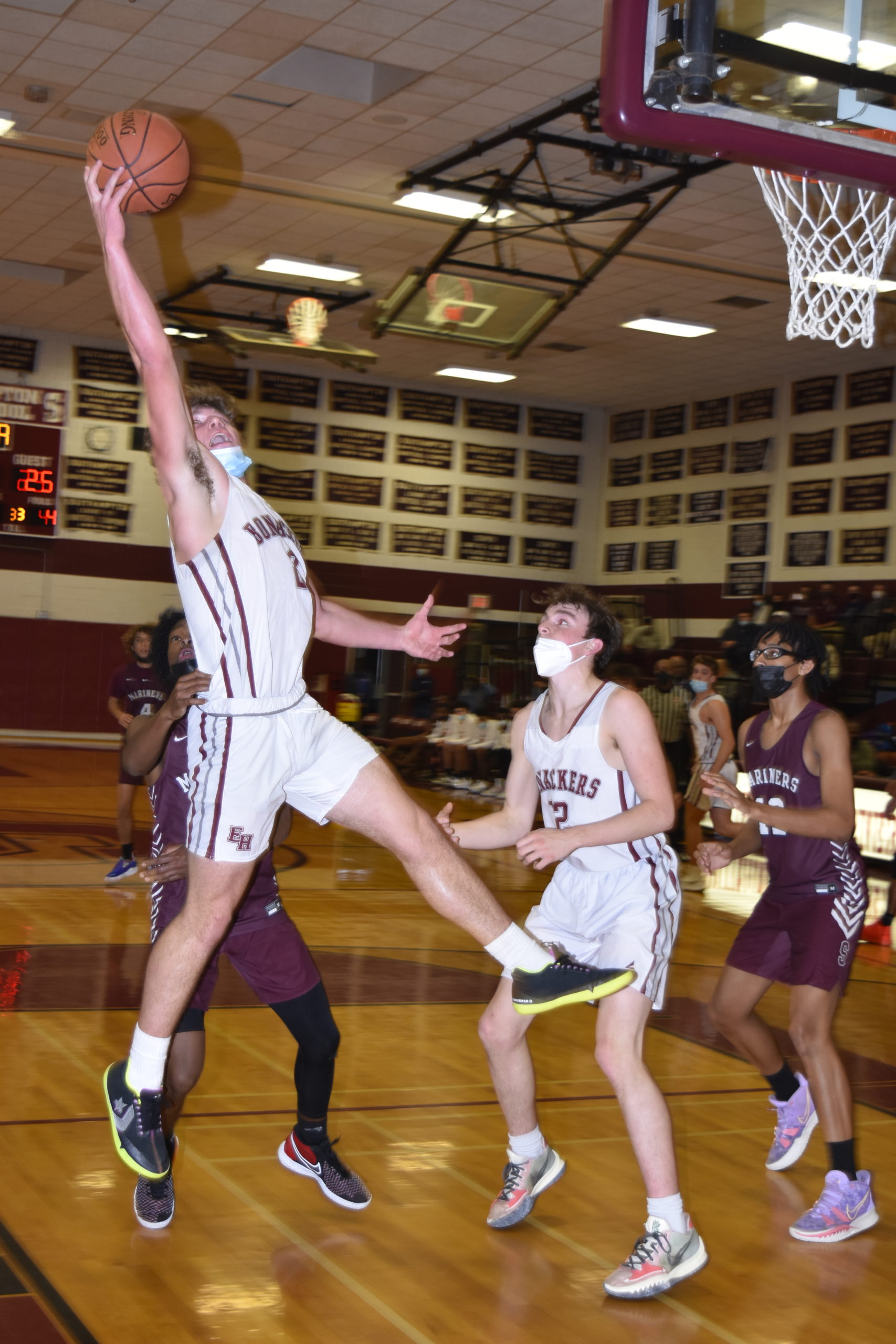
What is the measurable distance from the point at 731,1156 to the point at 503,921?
63.7 inches

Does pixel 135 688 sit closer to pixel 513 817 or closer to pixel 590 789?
pixel 513 817

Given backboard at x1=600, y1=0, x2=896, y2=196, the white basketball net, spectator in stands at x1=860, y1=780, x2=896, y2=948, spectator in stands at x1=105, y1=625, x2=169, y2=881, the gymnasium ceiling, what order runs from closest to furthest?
backboard at x1=600, y1=0, x2=896, y2=196
the white basketball net
spectator in stands at x1=860, y1=780, x2=896, y2=948
spectator in stands at x1=105, y1=625, x2=169, y2=881
the gymnasium ceiling

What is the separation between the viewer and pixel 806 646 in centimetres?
423

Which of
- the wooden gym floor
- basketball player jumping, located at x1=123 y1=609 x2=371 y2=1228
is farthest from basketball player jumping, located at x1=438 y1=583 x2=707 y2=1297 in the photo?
basketball player jumping, located at x1=123 y1=609 x2=371 y2=1228

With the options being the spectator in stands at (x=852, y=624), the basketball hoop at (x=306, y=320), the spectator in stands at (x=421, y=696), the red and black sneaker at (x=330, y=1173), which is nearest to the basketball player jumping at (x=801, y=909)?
the red and black sneaker at (x=330, y=1173)

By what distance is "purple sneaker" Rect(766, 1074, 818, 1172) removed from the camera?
14.3 ft

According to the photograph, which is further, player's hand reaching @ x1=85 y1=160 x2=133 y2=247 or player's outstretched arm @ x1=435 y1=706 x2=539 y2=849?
player's outstretched arm @ x1=435 y1=706 x2=539 y2=849

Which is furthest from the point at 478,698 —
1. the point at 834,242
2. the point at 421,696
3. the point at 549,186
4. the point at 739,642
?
the point at 834,242

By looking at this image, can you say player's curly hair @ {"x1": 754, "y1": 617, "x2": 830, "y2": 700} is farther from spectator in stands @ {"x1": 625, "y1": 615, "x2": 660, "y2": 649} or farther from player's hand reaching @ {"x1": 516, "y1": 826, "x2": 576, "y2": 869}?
spectator in stands @ {"x1": 625, "y1": 615, "x2": 660, "y2": 649}

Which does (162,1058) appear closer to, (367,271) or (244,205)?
(244,205)

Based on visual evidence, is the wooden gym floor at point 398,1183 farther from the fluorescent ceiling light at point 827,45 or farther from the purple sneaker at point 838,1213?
the fluorescent ceiling light at point 827,45

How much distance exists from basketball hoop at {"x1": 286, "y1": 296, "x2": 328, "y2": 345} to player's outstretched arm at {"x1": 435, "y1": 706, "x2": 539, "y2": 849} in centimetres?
1205

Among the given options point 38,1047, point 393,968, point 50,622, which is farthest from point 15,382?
point 38,1047

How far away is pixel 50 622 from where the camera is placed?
1847 centimetres
